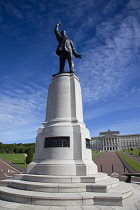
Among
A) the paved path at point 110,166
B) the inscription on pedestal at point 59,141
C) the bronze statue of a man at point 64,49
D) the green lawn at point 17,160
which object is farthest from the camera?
the green lawn at point 17,160

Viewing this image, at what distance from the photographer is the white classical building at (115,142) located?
155250 millimetres

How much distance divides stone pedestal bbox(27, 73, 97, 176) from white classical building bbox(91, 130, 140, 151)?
15419 cm

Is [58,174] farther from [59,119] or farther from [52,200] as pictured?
[59,119]

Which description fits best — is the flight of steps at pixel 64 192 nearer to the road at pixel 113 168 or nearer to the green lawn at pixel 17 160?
the road at pixel 113 168

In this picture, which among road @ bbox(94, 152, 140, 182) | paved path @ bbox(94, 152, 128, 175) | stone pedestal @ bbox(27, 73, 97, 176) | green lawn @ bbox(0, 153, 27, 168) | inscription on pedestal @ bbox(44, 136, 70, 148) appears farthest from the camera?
green lawn @ bbox(0, 153, 27, 168)

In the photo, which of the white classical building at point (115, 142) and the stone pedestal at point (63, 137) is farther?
the white classical building at point (115, 142)

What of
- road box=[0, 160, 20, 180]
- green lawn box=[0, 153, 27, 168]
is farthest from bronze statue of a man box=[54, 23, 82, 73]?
green lawn box=[0, 153, 27, 168]

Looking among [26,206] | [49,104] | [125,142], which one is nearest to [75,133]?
[49,104]

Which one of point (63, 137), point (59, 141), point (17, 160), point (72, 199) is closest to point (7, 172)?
point (59, 141)

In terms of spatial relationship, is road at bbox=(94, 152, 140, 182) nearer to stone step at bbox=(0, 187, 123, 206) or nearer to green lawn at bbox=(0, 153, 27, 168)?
stone step at bbox=(0, 187, 123, 206)

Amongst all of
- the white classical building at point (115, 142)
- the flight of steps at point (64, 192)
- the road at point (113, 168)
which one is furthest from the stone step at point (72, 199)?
the white classical building at point (115, 142)

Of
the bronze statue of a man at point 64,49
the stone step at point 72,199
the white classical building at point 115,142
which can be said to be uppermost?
the bronze statue of a man at point 64,49

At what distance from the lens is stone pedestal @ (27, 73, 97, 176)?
24.7ft

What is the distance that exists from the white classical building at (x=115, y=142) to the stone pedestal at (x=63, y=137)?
154m
